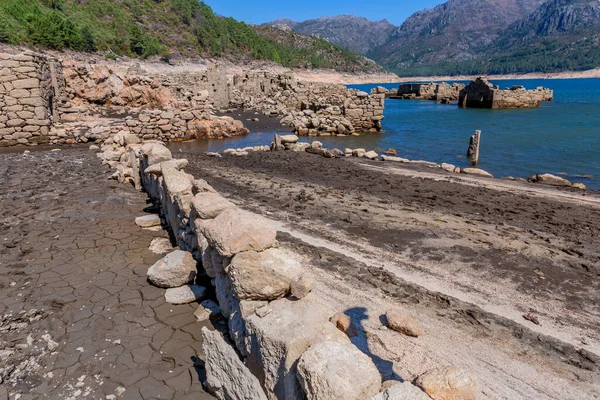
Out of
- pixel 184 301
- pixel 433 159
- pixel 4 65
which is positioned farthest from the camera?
pixel 433 159

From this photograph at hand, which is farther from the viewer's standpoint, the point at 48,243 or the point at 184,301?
the point at 48,243

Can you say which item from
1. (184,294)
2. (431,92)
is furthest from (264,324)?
(431,92)

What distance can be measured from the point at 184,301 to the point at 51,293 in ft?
5.57

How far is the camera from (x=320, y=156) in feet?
51.4

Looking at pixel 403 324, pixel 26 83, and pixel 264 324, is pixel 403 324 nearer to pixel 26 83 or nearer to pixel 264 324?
pixel 264 324

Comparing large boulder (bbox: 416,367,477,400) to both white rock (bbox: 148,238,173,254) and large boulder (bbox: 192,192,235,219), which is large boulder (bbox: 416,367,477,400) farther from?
white rock (bbox: 148,238,173,254)

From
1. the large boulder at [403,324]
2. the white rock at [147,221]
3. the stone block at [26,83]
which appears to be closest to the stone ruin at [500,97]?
the stone block at [26,83]

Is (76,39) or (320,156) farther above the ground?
(76,39)

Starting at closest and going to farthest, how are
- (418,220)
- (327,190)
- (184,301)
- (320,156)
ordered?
(184,301), (418,220), (327,190), (320,156)

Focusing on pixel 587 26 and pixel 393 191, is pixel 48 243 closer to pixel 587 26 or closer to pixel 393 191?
pixel 393 191

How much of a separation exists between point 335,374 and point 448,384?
2.42 feet

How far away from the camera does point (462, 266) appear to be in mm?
→ 5898

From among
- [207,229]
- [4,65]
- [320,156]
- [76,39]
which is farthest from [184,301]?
[76,39]

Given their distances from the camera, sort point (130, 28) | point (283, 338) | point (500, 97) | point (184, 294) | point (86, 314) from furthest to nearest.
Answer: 1. point (130, 28)
2. point (500, 97)
3. point (184, 294)
4. point (86, 314)
5. point (283, 338)
